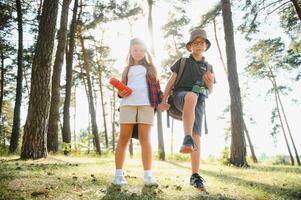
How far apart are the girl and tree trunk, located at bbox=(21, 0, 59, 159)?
3.29 m

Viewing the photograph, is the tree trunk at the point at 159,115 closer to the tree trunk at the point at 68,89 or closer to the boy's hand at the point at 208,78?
the tree trunk at the point at 68,89

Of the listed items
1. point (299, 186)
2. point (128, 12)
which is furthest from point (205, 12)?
point (299, 186)

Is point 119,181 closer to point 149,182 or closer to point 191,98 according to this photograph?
point 149,182

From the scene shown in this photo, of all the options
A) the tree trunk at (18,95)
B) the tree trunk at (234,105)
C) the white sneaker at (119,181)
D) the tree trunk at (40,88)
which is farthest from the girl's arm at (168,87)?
the tree trunk at (18,95)

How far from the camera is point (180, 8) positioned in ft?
58.3

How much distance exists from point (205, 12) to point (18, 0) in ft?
36.2

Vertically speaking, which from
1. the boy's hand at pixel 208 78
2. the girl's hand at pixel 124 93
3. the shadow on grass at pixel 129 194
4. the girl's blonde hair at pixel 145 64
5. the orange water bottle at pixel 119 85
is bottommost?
the shadow on grass at pixel 129 194

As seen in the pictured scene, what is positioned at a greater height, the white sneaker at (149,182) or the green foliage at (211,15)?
the green foliage at (211,15)

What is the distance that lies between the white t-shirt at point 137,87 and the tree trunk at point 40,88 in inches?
130

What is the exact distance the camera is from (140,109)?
17.1 feet

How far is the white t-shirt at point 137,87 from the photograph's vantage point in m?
5.17

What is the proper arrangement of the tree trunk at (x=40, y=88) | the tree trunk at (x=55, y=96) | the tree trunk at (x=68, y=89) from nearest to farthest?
the tree trunk at (x=40, y=88)
the tree trunk at (x=55, y=96)
the tree trunk at (x=68, y=89)

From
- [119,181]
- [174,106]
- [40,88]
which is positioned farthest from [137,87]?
[40,88]

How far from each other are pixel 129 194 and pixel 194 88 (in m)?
1.89
